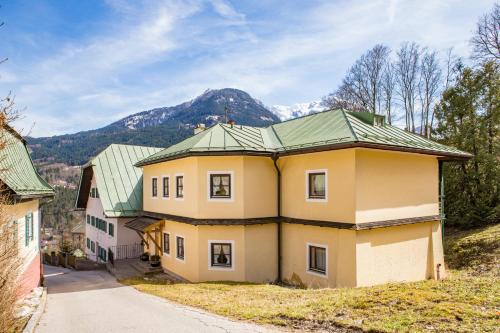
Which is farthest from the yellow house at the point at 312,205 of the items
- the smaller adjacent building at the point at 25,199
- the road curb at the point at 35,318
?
the smaller adjacent building at the point at 25,199

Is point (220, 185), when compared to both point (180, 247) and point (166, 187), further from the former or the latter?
point (166, 187)

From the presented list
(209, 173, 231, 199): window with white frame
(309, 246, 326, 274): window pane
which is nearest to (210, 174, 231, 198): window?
(209, 173, 231, 199): window with white frame

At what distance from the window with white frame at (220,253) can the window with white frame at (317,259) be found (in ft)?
11.3

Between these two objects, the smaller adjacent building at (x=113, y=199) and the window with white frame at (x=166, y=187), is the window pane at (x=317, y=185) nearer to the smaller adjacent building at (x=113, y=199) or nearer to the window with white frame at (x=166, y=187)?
the window with white frame at (x=166, y=187)

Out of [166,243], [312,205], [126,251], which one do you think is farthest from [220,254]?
[126,251]

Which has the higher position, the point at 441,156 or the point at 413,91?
the point at 413,91

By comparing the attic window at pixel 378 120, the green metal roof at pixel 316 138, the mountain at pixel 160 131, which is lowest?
the green metal roof at pixel 316 138

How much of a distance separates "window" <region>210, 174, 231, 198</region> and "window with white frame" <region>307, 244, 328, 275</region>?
4296 mm

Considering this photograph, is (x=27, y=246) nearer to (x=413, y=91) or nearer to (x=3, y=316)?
(x=3, y=316)

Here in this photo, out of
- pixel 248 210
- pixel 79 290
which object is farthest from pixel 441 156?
pixel 79 290

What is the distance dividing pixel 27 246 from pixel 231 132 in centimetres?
1008

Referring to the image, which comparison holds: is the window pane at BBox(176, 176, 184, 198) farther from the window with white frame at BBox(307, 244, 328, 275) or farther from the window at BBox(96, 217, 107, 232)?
the window at BBox(96, 217, 107, 232)

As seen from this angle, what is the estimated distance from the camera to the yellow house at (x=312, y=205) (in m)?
13.3

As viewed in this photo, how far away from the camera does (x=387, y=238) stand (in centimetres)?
1420
